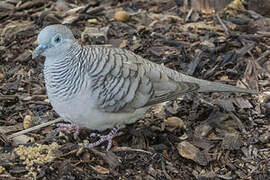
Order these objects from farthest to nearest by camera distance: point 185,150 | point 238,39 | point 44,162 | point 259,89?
point 238,39 < point 259,89 < point 185,150 < point 44,162

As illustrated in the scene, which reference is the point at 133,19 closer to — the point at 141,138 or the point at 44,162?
the point at 141,138

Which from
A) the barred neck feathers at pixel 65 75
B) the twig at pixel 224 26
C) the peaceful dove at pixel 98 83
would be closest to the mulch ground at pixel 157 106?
the twig at pixel 224 26

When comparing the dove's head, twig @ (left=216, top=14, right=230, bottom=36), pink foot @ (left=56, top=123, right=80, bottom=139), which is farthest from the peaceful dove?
twig @ (left=216, top=14, right=230, bottom=36)

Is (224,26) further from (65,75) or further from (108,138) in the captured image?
(65,75)

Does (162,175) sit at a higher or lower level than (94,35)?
lower

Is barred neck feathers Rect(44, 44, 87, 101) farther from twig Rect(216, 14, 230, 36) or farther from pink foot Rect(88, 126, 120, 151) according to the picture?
twig Rect(216, 14, 230, 36)

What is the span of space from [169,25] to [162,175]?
2.76m

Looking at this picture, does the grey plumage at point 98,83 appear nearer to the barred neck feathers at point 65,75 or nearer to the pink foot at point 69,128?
the barred neck feathers at point 65,75

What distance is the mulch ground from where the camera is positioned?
4.25 meters

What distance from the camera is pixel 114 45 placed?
5.98 m

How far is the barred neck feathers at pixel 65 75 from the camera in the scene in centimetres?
405

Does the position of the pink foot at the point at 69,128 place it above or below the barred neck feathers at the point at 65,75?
below

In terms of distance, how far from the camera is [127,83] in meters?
4.30

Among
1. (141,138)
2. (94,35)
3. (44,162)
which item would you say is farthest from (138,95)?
(94,35)
